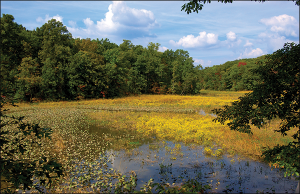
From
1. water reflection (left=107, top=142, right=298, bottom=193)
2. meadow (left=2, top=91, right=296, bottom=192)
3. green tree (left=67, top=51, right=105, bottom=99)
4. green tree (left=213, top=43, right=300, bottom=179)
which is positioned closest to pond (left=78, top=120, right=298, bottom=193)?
water reflection (left=107, top=142, right=298, bottom=193)

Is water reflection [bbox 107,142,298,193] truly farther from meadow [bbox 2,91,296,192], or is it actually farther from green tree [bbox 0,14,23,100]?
green tree [bbox 0,14,23,100]

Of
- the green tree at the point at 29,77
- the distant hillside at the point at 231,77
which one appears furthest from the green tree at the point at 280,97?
the distant hillside at the point at 231,77

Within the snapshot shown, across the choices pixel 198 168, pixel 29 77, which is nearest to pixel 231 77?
pixel 29 77

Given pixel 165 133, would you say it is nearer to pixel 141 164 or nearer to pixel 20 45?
pixel 141 164

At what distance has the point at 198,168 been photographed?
9.82 meters

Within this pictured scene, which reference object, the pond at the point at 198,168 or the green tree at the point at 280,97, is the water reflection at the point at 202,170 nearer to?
the pond at the point at 198,168

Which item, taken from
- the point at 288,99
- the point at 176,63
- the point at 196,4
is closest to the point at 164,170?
the point at 288,99

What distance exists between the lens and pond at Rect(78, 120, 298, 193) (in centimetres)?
818

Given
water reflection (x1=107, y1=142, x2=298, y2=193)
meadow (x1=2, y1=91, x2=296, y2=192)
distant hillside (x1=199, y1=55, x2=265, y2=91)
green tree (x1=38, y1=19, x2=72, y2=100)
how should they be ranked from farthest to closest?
distant hillside (x1=199, y1=55, x2=265, y2=91) → green tree (x1=38, y1=19, x2=72, y2=100) → meadow (x1=2, y1=91, x2=296, y2=192) → water reflection (x1=107, y1=142, x2=298, y2=193)

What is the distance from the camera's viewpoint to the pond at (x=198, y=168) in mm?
8180

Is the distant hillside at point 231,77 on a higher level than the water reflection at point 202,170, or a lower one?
higher

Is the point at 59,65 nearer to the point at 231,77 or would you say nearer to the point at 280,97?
the point at 280,97

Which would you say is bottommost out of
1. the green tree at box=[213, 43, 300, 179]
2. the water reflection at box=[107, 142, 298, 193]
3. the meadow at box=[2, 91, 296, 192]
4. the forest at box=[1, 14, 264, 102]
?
the water reflection at box=[107, 142, 298, 193]

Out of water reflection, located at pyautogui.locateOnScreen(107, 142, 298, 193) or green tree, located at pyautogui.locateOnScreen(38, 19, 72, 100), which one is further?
green tree, located at pyautogui.locateOnScreen(38, 19, 72, 100)
